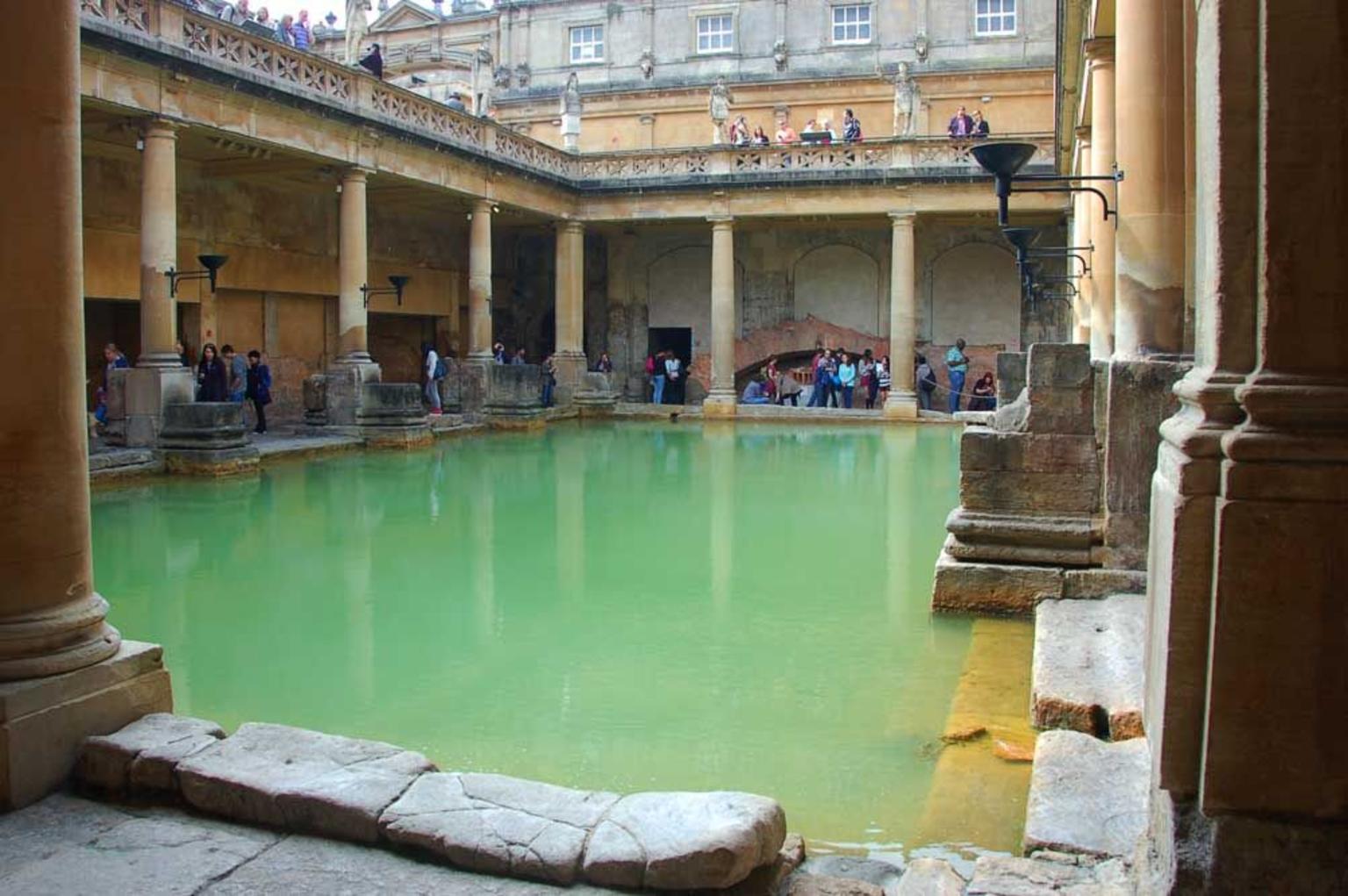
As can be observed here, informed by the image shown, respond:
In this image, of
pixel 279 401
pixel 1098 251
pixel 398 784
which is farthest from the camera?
pixel 279 401

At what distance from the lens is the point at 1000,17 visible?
3195 centimetres

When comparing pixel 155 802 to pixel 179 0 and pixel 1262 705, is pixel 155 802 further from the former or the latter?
pixel 179 0

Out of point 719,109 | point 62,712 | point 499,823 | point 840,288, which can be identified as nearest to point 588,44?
point 719,109

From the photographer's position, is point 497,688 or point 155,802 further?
point 497,688

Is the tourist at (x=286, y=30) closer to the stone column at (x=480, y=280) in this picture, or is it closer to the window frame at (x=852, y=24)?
the stone column at (x=480, y=280)

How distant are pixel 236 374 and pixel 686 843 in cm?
1758

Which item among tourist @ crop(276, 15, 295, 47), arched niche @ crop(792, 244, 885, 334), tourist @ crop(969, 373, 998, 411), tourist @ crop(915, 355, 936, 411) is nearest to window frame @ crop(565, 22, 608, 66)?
arched niche @ crop(792, 244, 885, 334)

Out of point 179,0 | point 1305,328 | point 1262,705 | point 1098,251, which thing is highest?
point 179,0

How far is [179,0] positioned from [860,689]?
1476cm

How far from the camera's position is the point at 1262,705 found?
2889 mm

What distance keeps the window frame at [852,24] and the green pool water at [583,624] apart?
2242 centimetres

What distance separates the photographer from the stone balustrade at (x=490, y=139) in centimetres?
1573

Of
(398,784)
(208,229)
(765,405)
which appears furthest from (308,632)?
(765,405)

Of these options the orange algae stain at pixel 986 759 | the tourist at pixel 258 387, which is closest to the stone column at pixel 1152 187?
the orange algae stain at pixel 986 759
